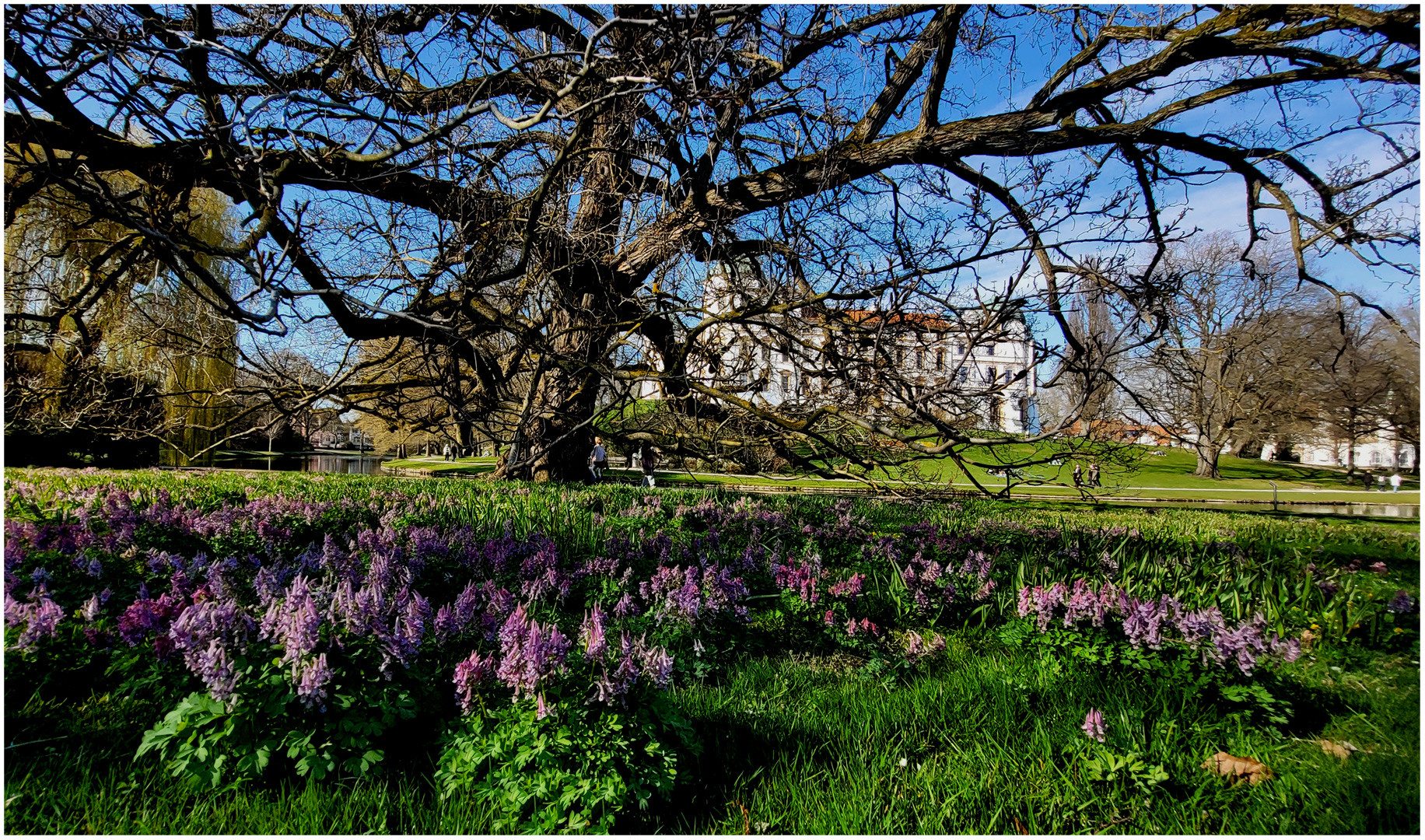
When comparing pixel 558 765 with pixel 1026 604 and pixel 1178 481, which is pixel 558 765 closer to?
pixel 1026 604

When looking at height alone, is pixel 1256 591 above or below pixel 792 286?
below

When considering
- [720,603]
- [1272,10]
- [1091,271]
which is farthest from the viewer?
[1091,271]

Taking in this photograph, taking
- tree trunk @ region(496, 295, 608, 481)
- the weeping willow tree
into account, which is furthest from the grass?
tree trunk @ region(496, 295, 608, 481)

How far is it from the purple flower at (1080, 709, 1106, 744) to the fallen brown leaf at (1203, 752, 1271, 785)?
1.06 feet

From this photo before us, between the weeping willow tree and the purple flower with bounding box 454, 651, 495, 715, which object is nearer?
the purple flower with bounding box 454, 651, 495, 715

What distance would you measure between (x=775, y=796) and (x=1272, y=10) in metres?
6.45

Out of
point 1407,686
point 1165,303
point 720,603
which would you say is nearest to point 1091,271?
point 1165,303

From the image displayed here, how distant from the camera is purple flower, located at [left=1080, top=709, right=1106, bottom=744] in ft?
7.14

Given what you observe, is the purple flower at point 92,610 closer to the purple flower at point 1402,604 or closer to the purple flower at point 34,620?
the purple flower at point 34,620

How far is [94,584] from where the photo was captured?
8.86ft

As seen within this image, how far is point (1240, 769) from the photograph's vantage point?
6.82ft

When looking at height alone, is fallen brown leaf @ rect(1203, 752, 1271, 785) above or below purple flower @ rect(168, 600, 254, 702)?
below

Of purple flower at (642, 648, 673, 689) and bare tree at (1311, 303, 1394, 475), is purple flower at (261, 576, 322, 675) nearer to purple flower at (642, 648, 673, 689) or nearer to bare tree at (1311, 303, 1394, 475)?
purple flower at (642, 648, 673, 689)

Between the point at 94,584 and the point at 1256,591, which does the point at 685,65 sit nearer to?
the point at 94,584
